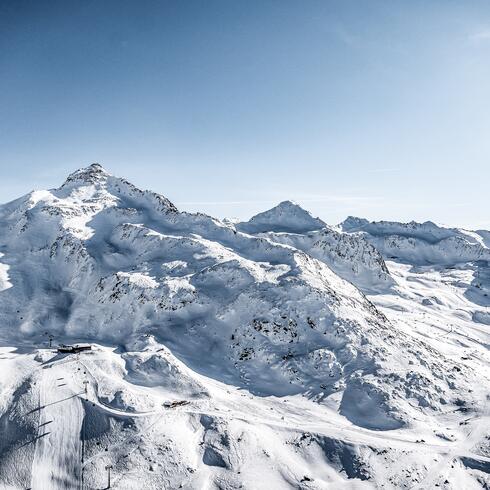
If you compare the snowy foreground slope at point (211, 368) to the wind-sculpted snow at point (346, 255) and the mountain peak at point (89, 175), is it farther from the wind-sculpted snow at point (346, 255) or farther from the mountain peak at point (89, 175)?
the mountain peak at point (89, 175)

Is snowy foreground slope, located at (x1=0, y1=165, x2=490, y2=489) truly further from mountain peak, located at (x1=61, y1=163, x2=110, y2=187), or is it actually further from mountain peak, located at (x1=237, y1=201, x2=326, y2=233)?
mountain peak, located at (x1=237, y1=201, x2=326, y2=233)

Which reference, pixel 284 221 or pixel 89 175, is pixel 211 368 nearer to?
pixel 89 175

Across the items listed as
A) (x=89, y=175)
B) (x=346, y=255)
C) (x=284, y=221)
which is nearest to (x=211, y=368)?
(x=346, y=255)

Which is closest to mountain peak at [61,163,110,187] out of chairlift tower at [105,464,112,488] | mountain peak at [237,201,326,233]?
mountain peak at [237,201,326,233]

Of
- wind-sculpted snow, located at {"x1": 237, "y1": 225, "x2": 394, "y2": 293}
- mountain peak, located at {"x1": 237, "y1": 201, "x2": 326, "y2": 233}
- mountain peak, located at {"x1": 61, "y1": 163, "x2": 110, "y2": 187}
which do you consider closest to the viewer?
wind-sculpted snow, located at {"x1": 237, "y1": 225, "x2": 394, "y2": 293}

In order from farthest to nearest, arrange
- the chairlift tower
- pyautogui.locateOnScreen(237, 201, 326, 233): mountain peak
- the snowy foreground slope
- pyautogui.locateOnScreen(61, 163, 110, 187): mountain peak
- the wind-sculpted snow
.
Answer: pyautogui.locateOnScreen(237, 201, 326, 233): mountain peak, pyautogui.locateOnScreen(61, 163, 110, 187): mountain peak, the wind-sculpted snow, the snowy foreground slope, the chairlift tower

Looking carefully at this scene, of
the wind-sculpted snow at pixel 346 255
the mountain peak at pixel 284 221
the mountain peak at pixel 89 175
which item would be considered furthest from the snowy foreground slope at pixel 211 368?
the mountain peak at pixel 284 221

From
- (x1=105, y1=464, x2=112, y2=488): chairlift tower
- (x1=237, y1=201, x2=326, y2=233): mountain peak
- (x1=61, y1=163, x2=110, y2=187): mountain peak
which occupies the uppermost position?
(x1=61, y1=163, x2=110, y2=187): mountain peak
